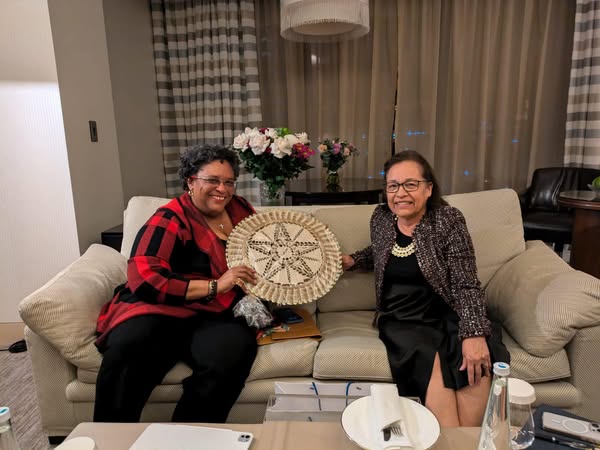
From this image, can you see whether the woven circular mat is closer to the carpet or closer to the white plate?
the white plate

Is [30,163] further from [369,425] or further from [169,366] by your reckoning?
[369,425]

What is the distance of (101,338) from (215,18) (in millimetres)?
3067

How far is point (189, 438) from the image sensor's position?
101 cm

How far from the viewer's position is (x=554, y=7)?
11.5 ft

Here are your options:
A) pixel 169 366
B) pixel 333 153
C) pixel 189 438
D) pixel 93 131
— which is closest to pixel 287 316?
pixel 169 366

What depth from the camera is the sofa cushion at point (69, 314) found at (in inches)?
56.2

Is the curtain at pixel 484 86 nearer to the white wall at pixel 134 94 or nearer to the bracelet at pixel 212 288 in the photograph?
the white wall at pixel 134 94

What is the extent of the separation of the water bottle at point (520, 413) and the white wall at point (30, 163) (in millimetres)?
2268

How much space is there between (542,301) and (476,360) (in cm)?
36

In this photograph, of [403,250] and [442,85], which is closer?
[403,250]

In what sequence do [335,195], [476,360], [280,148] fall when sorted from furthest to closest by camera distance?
[335,195] < [280,148] < [476,360]

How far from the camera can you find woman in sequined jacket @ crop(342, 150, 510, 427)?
52.6 inches

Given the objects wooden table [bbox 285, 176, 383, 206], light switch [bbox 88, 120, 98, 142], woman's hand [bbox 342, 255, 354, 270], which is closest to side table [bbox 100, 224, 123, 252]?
light switch [bbox 88, 120, 98, 142]

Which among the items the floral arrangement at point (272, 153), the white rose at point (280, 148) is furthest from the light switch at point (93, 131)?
the white rose at point (280, 148)
